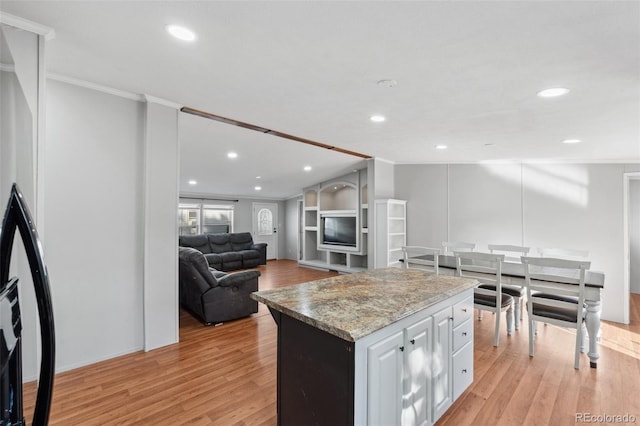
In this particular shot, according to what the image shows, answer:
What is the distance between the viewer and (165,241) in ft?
9.66

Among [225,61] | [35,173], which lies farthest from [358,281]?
[35,173]

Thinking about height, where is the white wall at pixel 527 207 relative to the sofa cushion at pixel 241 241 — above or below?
above

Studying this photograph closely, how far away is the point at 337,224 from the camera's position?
7.49 meters

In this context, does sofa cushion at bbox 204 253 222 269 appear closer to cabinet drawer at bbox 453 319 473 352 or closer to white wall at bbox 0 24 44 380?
white wall at bbox 0 24 44 380

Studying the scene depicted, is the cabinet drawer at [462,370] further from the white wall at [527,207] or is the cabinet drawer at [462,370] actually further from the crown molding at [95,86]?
the crown molding at [95,86]

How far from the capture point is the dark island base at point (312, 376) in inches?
53.4

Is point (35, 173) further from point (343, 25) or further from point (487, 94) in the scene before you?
point (487, 94)

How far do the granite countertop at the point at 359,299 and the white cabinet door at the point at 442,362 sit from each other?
0.16m

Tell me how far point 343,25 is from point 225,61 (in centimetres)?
91

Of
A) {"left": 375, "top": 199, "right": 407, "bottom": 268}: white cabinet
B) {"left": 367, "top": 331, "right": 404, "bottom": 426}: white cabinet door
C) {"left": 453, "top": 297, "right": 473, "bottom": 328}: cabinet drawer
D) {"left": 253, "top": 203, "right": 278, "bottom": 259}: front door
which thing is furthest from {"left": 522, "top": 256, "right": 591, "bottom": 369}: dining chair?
{"left": 253, "top": 203, "right": 278, "bottom": 259}: front door

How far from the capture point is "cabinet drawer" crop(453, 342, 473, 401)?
207 centimetres

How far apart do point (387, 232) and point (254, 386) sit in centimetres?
379

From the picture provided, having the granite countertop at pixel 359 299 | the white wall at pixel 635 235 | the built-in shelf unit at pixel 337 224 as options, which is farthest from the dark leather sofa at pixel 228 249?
the white wall at pixel 635 235

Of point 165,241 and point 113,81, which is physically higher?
point 113,81
